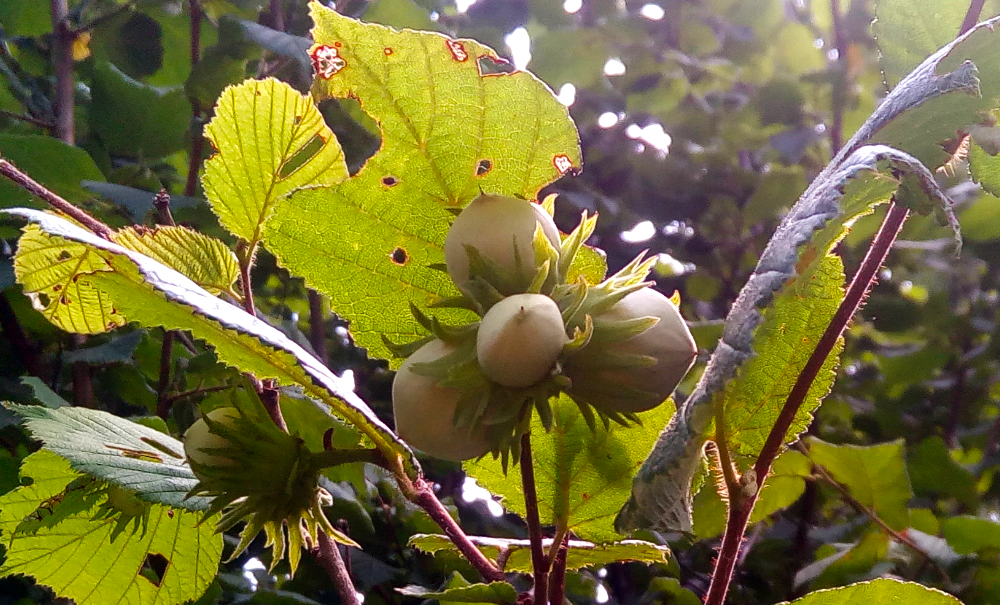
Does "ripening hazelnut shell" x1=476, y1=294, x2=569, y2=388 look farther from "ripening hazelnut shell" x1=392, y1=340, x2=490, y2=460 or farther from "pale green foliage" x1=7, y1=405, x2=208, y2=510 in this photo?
"pale green foliage" x1=7, y1=405, x2=208, y2=510

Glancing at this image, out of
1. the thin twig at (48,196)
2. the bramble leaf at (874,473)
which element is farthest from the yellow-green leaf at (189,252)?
the bramble leaf at (874,473)

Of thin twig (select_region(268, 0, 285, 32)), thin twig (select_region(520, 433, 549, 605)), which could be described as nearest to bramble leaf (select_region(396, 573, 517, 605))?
thin twig (select_region(520, 433, 549, 605))

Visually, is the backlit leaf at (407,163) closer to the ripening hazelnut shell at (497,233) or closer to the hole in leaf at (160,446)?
the ripening hazelnut shell at (497,233)

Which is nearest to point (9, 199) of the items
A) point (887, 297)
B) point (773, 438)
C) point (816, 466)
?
point (773, 438)

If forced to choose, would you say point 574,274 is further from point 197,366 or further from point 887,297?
point 887,297

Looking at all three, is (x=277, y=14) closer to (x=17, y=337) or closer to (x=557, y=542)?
(x=17, y=337)
